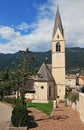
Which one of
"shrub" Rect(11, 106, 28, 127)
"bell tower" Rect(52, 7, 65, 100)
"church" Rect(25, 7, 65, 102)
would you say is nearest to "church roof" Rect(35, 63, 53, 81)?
"church" Rect(25, 7, 65, 102)

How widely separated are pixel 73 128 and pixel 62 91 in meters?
42.5

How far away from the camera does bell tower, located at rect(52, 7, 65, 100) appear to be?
67.8 meters

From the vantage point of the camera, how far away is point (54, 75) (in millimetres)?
67750

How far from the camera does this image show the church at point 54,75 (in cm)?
6544

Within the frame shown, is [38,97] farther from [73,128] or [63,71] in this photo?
[73,128]

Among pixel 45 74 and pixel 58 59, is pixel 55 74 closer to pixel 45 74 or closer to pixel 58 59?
pixel 45 74

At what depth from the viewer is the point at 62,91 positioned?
67.6 m

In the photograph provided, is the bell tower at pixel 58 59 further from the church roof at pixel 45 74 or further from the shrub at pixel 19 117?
the shrub at pixel 19 117

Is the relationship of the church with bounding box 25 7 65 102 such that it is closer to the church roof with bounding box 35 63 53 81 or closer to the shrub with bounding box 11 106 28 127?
the church roof with bounding box 35 63 53 81

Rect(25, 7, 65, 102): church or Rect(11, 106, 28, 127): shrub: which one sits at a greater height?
Rect(25, 7, 65, 102): church

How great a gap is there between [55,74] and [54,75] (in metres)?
0.32

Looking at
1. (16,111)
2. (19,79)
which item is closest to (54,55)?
(19,79)

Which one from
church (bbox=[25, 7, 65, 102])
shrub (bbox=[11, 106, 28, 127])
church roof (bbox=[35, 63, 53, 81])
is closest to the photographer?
shrub (bbox=[11, 106, 28, 127])

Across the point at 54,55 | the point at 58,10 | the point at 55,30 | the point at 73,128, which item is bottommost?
the point at 73,128
